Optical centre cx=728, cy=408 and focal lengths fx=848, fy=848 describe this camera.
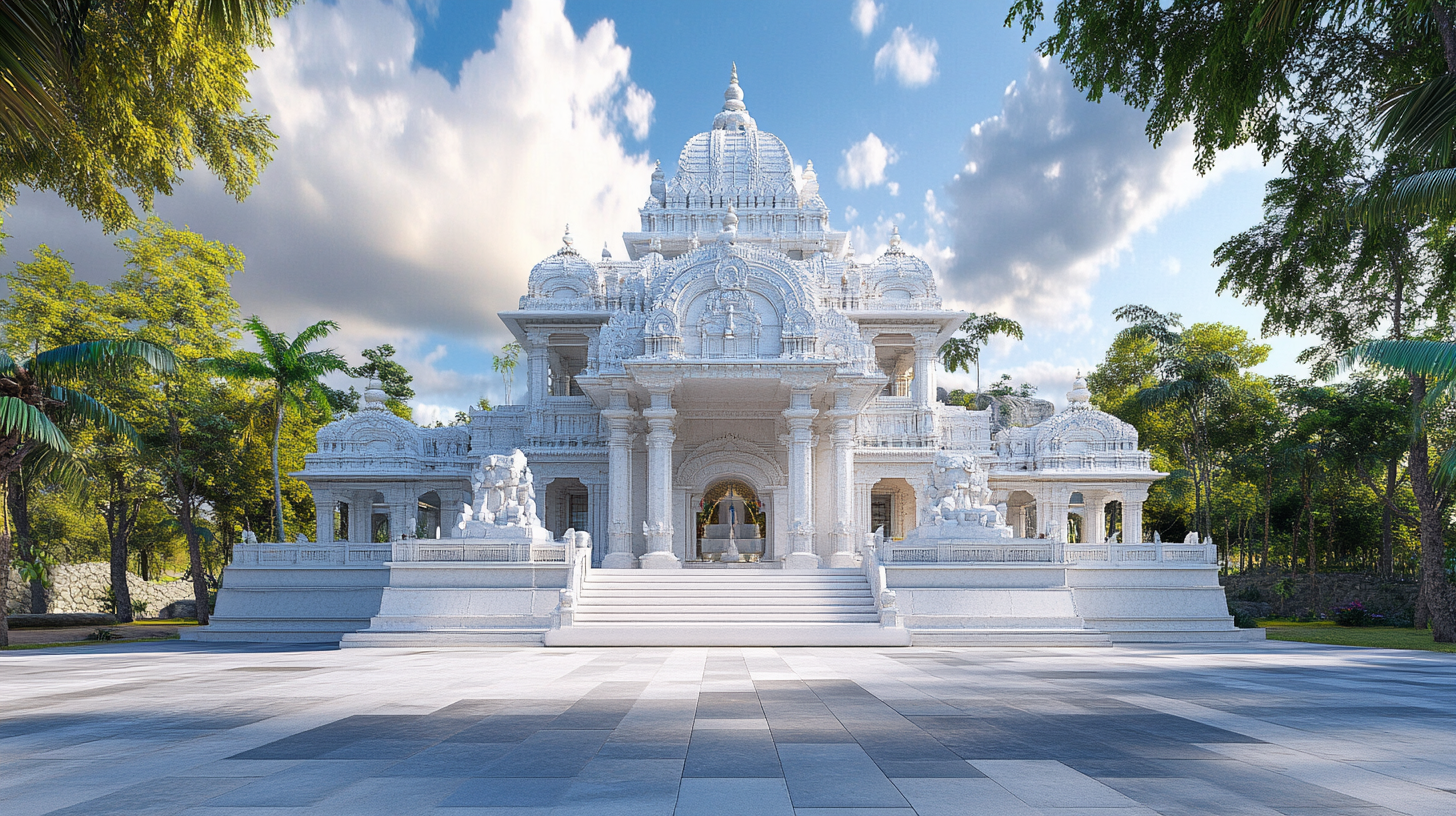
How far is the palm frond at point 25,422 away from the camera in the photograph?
15961 mm

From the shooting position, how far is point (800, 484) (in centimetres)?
2450

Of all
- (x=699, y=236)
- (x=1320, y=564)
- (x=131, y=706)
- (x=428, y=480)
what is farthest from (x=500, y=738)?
(x=1320, y=564)

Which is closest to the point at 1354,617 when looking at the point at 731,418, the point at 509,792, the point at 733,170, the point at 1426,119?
the point at 731,418

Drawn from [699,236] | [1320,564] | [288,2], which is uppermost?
[699,236]

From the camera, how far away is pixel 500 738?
7.64 meters

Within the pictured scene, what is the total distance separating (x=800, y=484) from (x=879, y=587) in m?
5.58

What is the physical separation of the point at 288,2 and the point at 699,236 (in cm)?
2437

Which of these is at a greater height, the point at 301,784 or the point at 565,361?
the point at 565,361

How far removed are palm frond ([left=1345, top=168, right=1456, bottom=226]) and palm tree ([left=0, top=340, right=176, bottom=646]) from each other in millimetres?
21657

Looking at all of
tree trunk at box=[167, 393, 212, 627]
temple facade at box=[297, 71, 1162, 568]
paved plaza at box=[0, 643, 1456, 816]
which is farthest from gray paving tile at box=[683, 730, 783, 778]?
tree trunk at box=[167, 393, 212, 627]

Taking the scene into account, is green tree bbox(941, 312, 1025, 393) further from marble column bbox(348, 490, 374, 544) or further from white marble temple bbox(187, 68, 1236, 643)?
marble column bbox(348, 490, 374, 544)

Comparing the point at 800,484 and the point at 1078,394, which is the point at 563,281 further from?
the point at 1078,394

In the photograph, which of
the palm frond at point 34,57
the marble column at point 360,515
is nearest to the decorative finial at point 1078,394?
the marble column at point 360,515

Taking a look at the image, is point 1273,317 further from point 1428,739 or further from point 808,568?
point 1428,739
